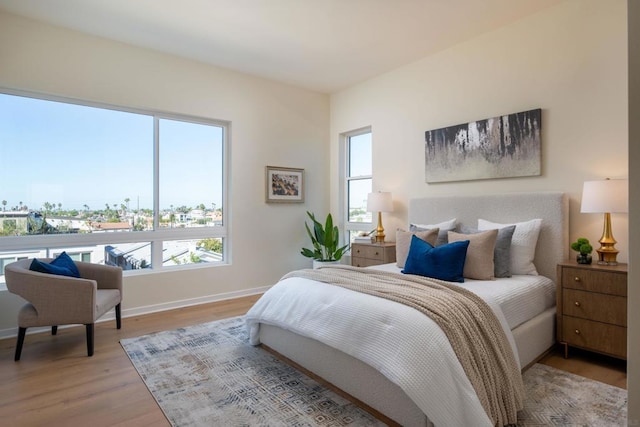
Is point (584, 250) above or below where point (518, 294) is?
above

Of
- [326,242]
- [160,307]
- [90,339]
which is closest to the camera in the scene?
[90,339]

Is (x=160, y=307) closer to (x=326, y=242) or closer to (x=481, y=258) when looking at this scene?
(x=326, y=242)

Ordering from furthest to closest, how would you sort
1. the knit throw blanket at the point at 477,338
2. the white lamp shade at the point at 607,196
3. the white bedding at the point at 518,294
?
the white lamp shade at the point at 607,196 → the white bedding at the point at 518,294 → the knit throw blanket at the point at 477,338

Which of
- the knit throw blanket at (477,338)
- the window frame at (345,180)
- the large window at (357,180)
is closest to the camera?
the knit throw blanket at (477,338)

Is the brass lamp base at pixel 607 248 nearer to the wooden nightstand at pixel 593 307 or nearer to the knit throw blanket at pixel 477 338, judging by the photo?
the wooden nightstand at pixel 593 307

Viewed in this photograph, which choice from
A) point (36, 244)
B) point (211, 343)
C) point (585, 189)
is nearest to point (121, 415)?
point (211, 343)

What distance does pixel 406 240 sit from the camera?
3336mm

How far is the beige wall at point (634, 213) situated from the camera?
113 centimetres

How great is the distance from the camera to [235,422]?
6.16 feet

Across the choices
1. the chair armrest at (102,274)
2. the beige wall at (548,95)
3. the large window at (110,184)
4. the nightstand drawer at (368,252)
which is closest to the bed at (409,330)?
the beige wall at (548,95)

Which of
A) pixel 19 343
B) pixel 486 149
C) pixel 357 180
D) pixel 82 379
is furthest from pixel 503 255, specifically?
pixel 19 343

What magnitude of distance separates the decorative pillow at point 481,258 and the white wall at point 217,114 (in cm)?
277

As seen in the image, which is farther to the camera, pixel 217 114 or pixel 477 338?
pixel 217 114

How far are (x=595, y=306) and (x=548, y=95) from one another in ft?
5.89
